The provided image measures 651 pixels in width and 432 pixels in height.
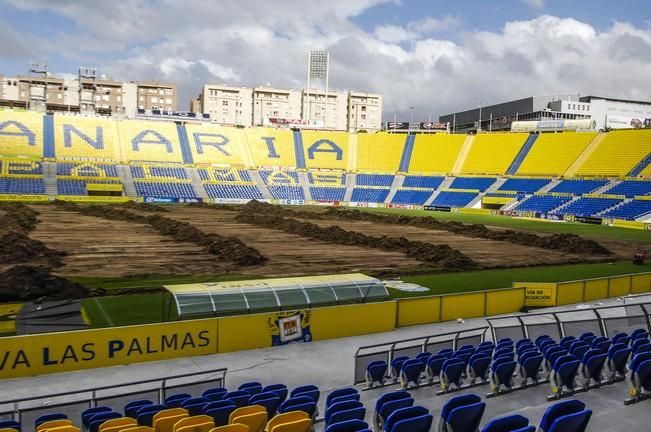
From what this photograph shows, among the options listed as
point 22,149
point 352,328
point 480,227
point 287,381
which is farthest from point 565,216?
point 22,149

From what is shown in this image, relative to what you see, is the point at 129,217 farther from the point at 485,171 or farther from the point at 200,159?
the point at 485,171

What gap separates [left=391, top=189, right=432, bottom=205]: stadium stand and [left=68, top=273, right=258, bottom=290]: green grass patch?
6552 centimetres

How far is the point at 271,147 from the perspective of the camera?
104875 millimetres

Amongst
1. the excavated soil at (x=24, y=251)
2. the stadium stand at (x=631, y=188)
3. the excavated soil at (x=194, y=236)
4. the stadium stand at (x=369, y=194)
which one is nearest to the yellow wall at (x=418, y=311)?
the excavated soil at (x=194, y=236)

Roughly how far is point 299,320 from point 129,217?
42.3 meters

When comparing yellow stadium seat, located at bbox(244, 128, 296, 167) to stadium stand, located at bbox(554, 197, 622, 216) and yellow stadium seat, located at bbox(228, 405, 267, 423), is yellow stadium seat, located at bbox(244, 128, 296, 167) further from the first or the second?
yellow stadium seat, located at bbox(228, 405, 267, 423)

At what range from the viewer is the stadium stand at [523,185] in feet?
291

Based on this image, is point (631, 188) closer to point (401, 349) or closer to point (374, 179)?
point (374, 179)

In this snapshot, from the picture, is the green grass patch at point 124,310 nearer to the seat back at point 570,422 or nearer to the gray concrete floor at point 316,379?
the gray concrete floor at point 316,379

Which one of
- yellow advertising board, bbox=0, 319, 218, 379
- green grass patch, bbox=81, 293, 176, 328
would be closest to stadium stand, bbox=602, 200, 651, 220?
green grass patch, bbox=81, 293, 176, 328

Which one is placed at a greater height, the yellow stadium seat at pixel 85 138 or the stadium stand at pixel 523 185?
the yellow stadium seat at pixel 85 138

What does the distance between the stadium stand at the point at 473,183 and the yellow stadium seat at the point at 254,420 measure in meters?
89.0

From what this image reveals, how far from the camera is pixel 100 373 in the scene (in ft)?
53.9

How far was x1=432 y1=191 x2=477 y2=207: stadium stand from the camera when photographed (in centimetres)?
9134
